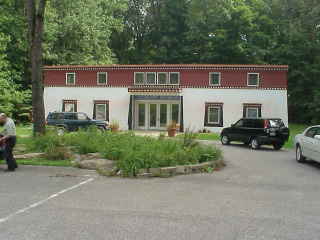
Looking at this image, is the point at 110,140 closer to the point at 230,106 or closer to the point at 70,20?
the point at 230,106

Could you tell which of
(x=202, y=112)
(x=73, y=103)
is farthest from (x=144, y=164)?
(x=73, y=103)

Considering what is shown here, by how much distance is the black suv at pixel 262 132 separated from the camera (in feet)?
64.4

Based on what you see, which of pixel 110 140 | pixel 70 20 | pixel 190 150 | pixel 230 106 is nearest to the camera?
pixel 190 150

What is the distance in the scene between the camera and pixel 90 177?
10422mm

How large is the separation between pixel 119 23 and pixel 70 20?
35.2 feet

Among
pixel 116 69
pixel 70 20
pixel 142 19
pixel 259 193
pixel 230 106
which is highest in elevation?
pixel 142 19

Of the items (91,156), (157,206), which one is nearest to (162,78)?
(91,156)

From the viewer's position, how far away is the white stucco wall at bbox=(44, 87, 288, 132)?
3084 cm

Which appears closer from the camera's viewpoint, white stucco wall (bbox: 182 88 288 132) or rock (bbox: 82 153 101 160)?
rock (bbox: 82 153 101 160)

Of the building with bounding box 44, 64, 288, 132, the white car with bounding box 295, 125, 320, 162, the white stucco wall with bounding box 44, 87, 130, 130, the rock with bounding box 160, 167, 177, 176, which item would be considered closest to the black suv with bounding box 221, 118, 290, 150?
the white car with bounding box 295, 125, 320, 162

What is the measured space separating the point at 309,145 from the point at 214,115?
18.3 meters

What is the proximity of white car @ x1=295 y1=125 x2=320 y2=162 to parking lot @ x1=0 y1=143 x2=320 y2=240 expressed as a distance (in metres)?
1.83

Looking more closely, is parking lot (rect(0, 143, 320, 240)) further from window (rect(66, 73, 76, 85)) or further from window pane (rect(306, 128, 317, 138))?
window (rect(66, 73, 76, 85))

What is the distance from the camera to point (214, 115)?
3183 centimetres
